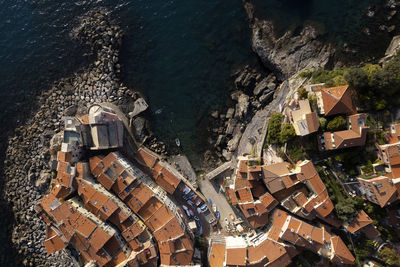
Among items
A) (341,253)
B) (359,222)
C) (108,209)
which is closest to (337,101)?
(359,222)

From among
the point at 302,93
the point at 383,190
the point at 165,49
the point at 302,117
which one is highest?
the point at 165,49

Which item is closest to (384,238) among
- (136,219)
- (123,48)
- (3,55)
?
(136,219)

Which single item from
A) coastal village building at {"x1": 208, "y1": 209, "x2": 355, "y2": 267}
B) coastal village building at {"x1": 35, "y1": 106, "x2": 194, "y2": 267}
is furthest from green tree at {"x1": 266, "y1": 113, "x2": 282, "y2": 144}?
coastal village building at {"x1": 35, "y1": 106, "x2": 194, "y2": 267}

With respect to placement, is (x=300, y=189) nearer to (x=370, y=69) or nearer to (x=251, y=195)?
(x=251, y=195)

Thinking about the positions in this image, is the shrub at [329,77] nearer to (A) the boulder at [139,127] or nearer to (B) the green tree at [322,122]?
(B) the green tree at [322,122]

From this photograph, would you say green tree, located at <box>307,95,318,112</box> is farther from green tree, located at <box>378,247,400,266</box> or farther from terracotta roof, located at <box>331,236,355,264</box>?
green tree, located at <box>378,247,400,266</box>

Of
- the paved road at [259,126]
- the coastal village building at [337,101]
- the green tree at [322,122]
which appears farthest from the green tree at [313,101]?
the paved road at [259,126]

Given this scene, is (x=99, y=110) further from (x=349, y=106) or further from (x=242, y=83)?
(x=349, y=106)
